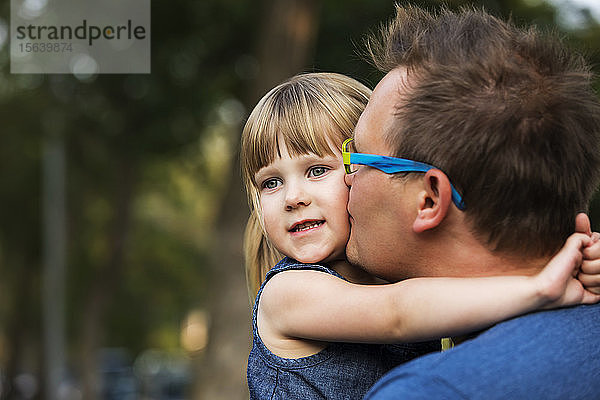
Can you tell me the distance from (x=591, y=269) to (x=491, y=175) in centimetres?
30

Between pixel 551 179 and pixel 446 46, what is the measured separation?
1.29 ft

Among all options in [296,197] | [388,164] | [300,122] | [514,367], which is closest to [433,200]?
[388,164]

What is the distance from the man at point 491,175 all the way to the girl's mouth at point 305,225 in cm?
32

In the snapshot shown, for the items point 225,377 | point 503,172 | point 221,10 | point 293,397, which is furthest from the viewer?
point 221,10

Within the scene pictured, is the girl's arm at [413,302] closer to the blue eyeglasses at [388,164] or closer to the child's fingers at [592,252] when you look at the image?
the child's fingers at [592,252]

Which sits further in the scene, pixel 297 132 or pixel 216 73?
pixel 216 73

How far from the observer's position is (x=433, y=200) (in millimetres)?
2053

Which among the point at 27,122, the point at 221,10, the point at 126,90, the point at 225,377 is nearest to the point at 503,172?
the point at 225,377

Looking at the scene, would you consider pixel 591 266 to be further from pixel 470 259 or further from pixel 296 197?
pixel 296 197

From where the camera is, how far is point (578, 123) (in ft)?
6.66

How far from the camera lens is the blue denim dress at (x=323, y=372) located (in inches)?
89.3

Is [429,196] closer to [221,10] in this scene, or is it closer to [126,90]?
[221,10]

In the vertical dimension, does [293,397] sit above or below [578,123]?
below

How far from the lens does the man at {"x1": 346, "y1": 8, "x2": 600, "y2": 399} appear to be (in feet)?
6.03
